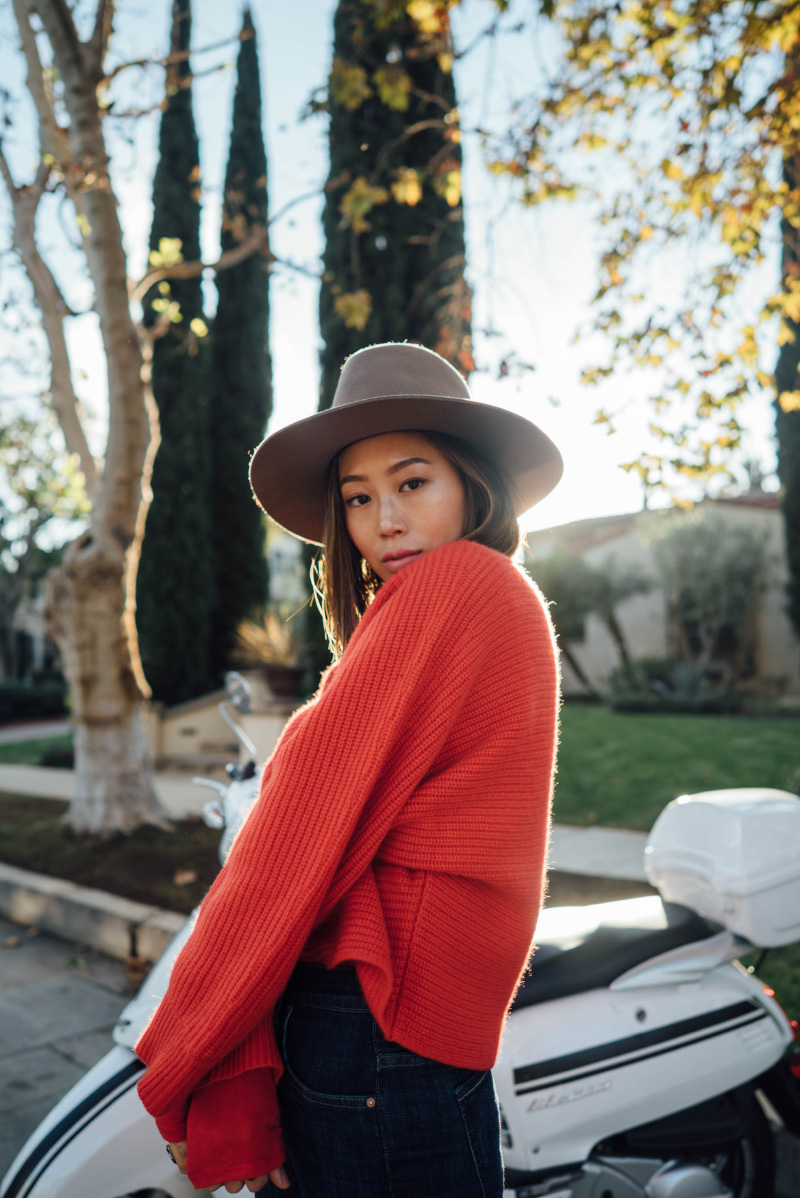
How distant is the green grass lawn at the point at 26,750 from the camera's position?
41.3ft

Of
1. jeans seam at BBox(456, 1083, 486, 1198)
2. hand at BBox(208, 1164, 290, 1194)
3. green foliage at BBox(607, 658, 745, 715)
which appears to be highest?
jeans seam at BBox(456, 1083, 486, 1198)

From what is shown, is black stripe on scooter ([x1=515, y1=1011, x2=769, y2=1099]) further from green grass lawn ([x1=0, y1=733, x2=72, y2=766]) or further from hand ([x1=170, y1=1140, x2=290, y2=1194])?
green grass lawn ([x1=0, y1=733, x2=72, y2=766])

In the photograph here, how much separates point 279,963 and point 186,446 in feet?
45.6

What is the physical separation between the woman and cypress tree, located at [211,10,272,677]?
14.3 m

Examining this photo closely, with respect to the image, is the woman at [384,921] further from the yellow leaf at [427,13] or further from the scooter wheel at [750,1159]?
the yellow leaf at [427,13]

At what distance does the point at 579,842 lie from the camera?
608cm

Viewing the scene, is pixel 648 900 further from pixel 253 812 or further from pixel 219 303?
pixel 219 303

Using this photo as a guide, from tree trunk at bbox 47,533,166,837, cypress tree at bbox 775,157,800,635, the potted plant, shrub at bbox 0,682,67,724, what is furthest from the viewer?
shrub at bbox 0,682,67,724

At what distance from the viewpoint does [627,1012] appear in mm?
2125

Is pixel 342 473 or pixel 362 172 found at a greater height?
pixel 362 172

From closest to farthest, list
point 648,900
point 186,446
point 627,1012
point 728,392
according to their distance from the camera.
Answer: point 627,1012, point 648,900, point 728,392, point 186,446

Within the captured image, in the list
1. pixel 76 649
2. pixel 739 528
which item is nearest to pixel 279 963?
pixel 76 649

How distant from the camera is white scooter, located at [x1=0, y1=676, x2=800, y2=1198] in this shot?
6.54 ft

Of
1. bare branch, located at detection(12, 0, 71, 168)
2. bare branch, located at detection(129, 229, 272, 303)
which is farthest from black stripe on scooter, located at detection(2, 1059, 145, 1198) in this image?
bare branch, located at detection(129, 229, 272, 303)
